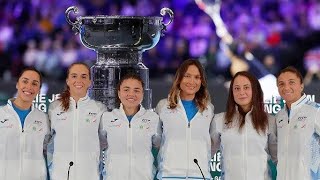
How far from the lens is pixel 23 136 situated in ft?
15.9

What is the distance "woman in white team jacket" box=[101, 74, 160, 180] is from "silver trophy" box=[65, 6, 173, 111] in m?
0.54

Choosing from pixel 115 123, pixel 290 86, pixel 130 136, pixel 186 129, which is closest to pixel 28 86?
pixel 115 123

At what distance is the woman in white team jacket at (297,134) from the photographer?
4.78m

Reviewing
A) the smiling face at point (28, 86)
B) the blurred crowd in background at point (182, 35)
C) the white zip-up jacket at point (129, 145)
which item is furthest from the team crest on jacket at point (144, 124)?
the blurred crowd in background at point (182, 35)

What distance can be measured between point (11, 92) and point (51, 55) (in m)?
2.16

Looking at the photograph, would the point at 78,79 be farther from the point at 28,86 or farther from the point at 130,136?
the point at 130,136

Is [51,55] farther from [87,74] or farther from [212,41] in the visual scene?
[87,74]

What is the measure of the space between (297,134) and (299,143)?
0.06 metres

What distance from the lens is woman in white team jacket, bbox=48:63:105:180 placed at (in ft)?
15.9

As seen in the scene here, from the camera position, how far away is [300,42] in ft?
33.1

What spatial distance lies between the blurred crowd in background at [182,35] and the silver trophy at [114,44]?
426 cm

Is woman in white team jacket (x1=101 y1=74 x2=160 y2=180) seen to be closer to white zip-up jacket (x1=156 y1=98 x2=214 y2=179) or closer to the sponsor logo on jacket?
white zip-up jacket (x1=156 y1=98 x2=214 y2=179)

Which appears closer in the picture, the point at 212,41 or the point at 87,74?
the point at 87,74

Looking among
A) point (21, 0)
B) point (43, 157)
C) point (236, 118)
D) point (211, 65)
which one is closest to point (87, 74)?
point (43, 157)
